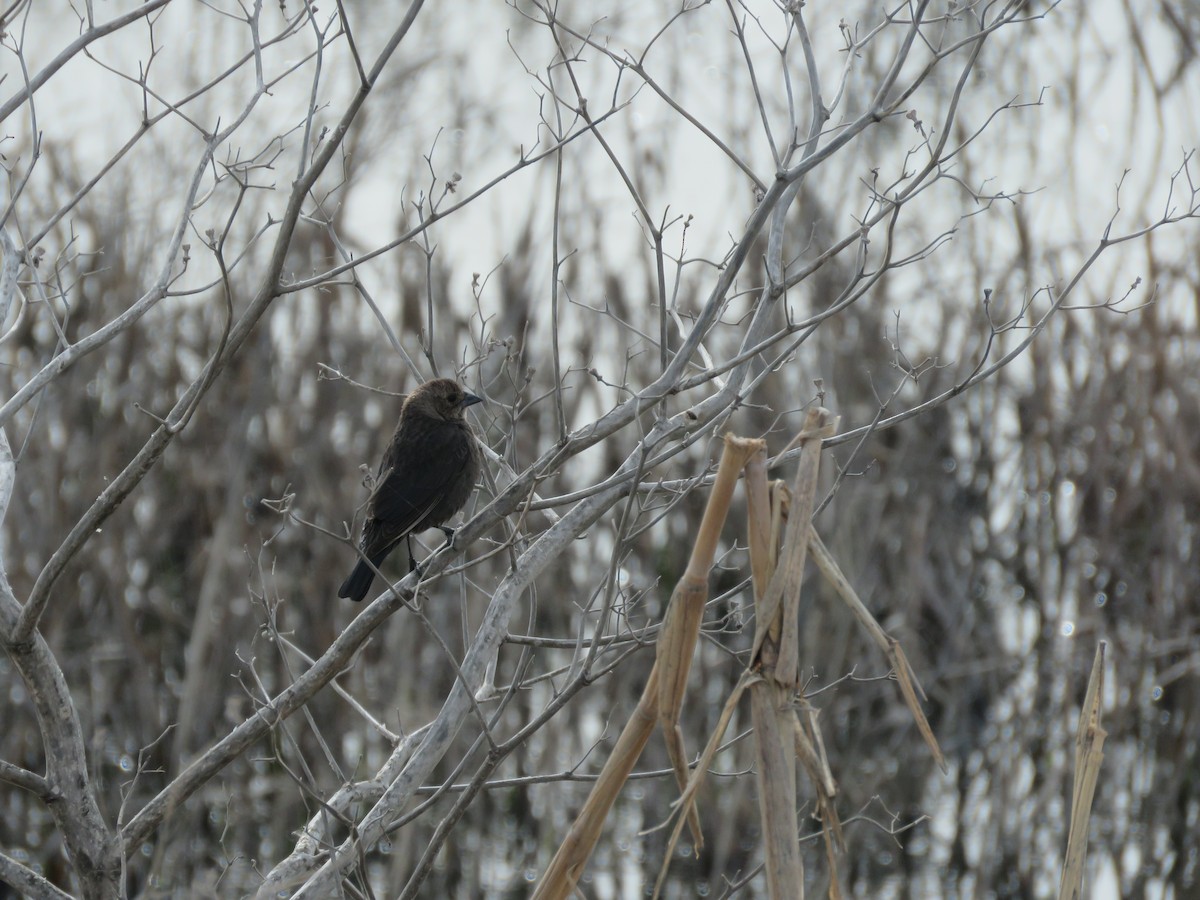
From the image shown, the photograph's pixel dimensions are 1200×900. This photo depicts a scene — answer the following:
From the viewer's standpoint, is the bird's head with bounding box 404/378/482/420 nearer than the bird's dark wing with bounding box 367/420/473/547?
No

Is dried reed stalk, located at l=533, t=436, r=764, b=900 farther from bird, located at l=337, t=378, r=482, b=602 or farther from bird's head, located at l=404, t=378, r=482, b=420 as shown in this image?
bird's head, located at l=404, t=378, r=482, b=420

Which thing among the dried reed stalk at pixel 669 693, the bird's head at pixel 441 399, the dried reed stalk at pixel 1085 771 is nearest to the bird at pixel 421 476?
the bird's head at pixel 441 399

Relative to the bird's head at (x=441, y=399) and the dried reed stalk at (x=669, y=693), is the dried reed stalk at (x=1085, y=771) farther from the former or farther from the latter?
the bird's head at (x=441, y=399)

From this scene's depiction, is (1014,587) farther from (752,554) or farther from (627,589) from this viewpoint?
(752,554)

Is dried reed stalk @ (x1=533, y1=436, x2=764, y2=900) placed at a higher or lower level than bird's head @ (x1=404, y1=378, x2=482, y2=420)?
lower

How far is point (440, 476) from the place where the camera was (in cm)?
447

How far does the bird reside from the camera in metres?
4.36

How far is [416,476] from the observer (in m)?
4.48

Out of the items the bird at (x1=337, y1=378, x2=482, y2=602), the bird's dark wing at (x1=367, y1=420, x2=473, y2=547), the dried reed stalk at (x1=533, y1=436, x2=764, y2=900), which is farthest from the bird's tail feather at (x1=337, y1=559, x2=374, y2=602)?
the dried reed stalk at (x1=533, y1=436, x2=764, y2=900)

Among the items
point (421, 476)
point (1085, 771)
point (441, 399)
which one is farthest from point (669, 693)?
point (441, 399)

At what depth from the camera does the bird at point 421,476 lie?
4359 mm

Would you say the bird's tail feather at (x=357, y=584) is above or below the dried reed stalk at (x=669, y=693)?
above

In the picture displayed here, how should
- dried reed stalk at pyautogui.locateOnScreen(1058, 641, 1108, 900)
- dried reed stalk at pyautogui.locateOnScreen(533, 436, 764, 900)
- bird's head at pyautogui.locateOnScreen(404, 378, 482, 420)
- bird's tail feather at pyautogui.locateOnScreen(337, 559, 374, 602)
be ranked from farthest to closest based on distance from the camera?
1. bird's head at pyautogui.locateOnScreen(404, 378, 482, 420)
2. bird's tail feather at pyautogui.locateOnScreen(337, 559, 374, 602)
3. dried reed stalk at pyautogui.locateOnScreen(1058, 641, 1108, 900)
4. dried reed stalk at pyautogui.locateOnScreen(533, 436, 764, 900)

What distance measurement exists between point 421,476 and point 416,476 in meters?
0.02
